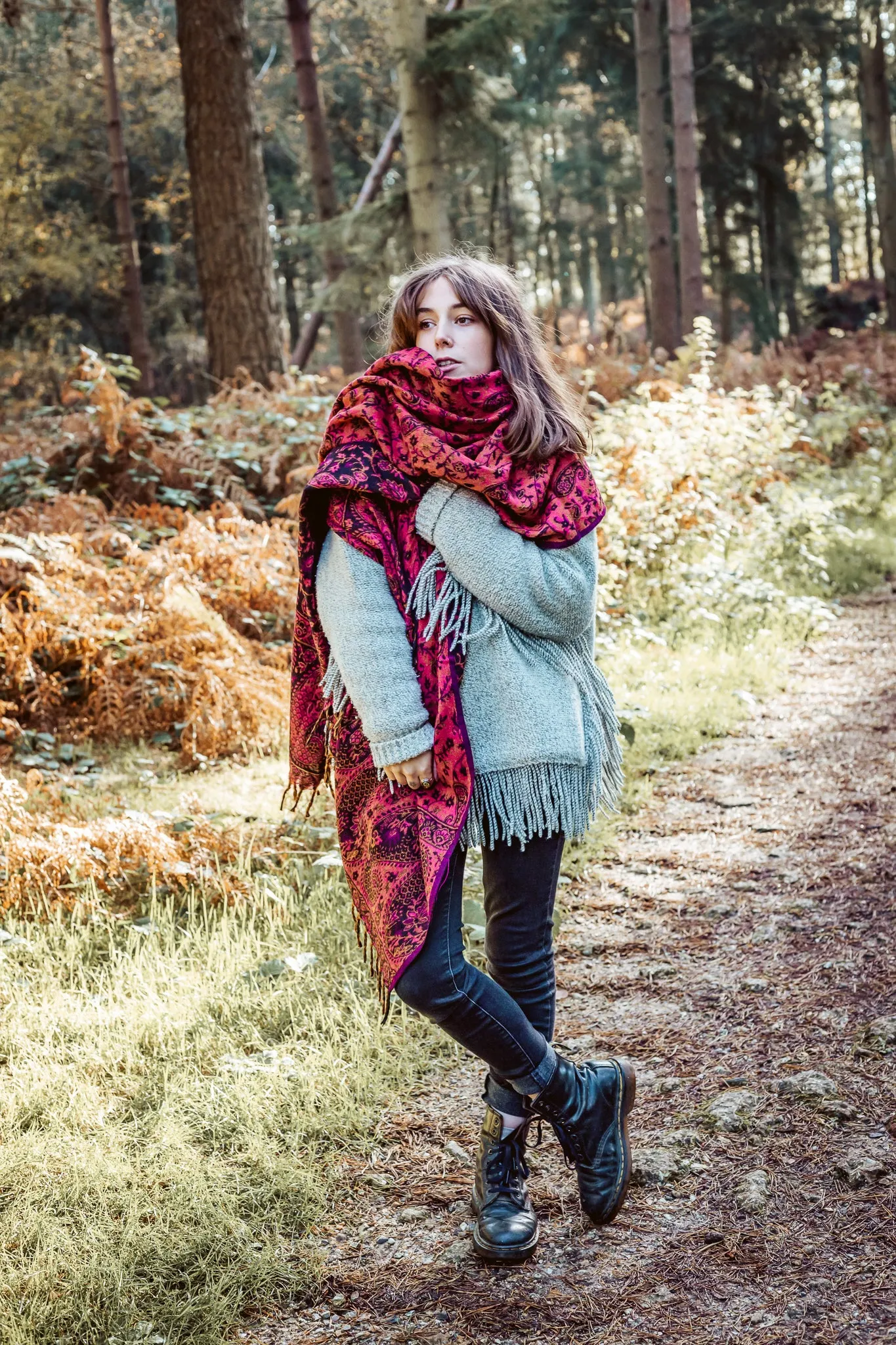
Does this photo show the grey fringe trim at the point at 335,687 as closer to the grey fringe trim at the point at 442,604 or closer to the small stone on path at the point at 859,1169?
the grey fringe trim at the point at 442,604

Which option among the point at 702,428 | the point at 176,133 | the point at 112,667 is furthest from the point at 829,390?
the point at 176,133

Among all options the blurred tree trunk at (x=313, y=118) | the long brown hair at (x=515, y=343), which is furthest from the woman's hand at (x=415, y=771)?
the blurred tree trunk at (x=313, y=118)

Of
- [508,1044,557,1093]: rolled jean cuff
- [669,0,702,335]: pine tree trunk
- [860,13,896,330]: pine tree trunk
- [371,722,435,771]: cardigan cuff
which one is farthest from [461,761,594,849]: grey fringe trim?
[860,13,896,330]: pine tree trunk

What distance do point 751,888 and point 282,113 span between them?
24.1 m

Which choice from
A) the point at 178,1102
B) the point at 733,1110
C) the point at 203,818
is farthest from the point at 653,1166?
the point at 203,818

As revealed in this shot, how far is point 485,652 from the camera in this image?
228cm

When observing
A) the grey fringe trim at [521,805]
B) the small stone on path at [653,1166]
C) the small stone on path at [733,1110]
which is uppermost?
the grey fringe trim at [521,805]

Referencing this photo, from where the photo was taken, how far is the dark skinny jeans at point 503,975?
7.24 feet

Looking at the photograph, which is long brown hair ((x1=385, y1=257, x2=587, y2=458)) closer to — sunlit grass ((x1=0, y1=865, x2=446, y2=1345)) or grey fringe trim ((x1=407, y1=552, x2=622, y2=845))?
grey fringe trim ((x1=407, y1=552, x2=622, y2=845))

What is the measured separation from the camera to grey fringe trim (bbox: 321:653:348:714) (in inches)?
92.9

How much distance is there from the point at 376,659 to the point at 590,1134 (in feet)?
3.81

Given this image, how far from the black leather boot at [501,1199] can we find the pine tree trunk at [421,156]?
854cm

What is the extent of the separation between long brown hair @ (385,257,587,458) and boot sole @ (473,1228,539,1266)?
5.33 ft

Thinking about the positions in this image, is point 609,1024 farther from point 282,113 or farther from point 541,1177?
point 282,113
